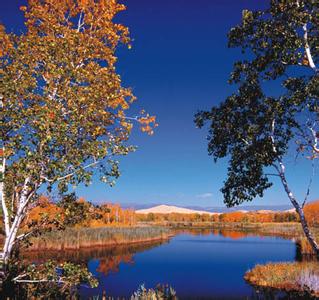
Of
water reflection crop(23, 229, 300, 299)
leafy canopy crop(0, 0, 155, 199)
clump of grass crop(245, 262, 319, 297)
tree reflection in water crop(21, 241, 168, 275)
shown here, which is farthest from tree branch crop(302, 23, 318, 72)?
tree reflection in water crop(21, 241, 168, 275)

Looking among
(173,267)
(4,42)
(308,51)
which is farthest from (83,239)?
→ (308,51)

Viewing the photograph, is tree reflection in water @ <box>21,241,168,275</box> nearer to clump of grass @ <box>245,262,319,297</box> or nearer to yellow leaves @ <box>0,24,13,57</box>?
clump of grass @ <box>245,262,319,297</box>

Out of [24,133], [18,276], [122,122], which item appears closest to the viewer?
[24,133]

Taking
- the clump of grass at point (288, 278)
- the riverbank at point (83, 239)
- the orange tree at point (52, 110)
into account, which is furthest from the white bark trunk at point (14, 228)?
the riverbank at point (83, 239)

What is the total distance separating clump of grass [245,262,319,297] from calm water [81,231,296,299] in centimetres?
130

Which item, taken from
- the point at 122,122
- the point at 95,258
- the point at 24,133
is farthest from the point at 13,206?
the point at 95,258

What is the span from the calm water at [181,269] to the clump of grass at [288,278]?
51.3 inches

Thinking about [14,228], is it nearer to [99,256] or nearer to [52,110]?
[52,110]

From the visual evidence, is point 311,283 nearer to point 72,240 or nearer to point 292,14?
point 292,14

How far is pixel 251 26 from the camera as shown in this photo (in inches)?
507

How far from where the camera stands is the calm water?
27.4 m

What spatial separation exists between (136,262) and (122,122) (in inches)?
1237

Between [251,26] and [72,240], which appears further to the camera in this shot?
[72,240]

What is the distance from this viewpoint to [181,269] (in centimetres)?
3866
